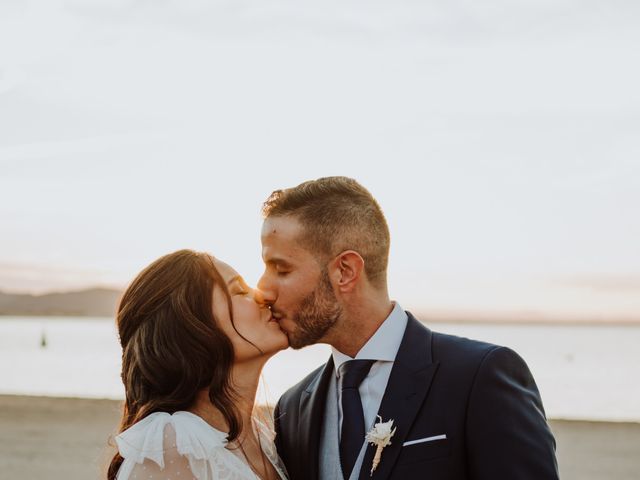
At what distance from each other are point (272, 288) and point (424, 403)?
102cm

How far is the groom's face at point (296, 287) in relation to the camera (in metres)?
4.33

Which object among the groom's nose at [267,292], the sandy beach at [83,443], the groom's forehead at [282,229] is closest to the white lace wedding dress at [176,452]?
the groom's nose at [267,292]

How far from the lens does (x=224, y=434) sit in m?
4.17

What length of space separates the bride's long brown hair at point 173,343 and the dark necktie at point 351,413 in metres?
0.56

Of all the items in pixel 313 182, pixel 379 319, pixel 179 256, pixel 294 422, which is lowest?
pixel 294 422

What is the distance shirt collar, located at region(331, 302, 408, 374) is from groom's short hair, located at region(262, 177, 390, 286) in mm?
216

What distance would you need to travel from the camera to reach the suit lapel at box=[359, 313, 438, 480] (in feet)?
12.5

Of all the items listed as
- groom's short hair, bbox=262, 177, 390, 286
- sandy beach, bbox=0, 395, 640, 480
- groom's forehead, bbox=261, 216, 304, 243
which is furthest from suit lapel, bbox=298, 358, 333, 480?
sandy beach, bbox=0, 395, 640, 480

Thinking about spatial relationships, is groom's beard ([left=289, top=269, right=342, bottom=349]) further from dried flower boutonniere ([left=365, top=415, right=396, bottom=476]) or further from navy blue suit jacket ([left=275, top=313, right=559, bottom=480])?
Answer: dried flower boutonniere ([left=365, top=415, right=396, bottom=476])

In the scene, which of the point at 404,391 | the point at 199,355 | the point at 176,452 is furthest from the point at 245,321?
the point at 404,391

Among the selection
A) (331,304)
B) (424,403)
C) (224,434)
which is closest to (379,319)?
(331,304)

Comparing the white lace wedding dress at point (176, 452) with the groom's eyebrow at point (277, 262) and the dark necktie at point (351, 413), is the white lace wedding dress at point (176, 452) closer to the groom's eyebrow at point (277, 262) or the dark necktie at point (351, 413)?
the dark necktie at point (351, 413)

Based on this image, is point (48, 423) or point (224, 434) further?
point (48, 423)

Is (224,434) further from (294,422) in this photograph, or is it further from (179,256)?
(179,256)
